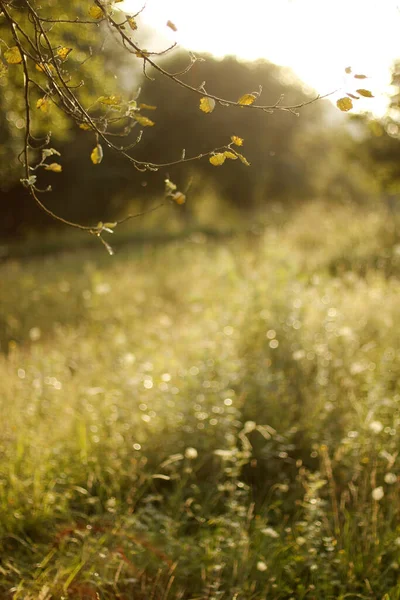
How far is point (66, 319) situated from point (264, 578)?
5.58 metres

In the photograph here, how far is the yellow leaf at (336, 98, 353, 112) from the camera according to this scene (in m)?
1.82

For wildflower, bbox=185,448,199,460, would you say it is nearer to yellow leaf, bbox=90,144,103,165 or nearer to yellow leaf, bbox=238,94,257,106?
yellow leaf, bbox=90,144,103,165

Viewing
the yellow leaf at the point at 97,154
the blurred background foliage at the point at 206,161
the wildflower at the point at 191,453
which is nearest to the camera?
the yellow leaf at the point at 97,154

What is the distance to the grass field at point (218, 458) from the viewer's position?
2674mm

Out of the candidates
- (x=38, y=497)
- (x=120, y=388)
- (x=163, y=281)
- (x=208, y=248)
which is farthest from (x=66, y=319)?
(x=208, y=248)

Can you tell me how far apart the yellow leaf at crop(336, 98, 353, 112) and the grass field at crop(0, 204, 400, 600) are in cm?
176

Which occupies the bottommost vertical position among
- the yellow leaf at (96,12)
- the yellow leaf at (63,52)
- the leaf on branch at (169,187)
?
the leaf on branch at (169,187)

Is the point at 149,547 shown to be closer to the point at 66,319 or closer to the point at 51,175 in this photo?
the point at 66,319

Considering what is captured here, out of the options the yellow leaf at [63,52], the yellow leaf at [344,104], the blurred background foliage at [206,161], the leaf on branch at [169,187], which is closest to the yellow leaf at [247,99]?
the yellow leaf at [344,104]

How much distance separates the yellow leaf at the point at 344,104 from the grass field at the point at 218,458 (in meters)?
1.76

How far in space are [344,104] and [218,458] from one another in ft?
7.79

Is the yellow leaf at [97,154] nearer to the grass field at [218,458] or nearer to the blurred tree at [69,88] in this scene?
the blurred tree at [69,88]

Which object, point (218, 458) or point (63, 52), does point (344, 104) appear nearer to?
point (63, 52)

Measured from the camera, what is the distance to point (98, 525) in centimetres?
306
